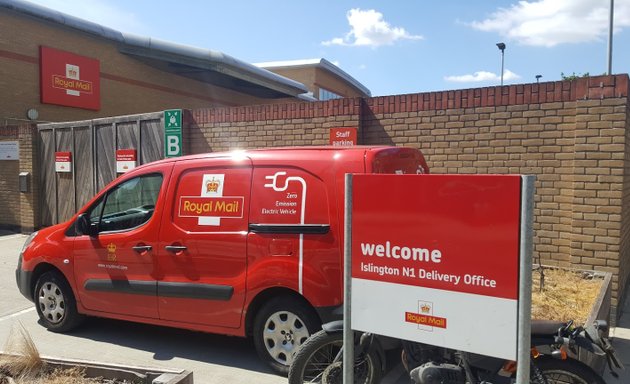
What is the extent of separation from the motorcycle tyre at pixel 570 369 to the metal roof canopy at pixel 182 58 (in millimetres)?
18124

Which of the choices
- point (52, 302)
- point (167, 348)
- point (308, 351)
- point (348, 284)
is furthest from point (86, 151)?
point (348, 284)

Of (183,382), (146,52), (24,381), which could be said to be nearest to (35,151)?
(146,52)

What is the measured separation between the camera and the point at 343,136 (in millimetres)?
7945

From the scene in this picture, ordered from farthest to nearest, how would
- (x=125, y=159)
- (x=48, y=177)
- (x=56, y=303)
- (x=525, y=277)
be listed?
1. (x=48, y=177)
2. (x=125, y=159)
3. (x=56, y=303)
4. (x=525, y=277)

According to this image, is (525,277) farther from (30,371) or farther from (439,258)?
(30,371)

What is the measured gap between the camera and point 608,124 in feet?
19.1

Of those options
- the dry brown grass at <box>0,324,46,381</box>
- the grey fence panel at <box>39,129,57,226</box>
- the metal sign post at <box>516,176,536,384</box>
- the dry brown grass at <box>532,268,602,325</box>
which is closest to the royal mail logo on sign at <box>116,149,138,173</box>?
the grey fence panel at <box>39,129,57,226</box>

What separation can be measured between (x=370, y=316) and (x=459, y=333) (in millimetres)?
495

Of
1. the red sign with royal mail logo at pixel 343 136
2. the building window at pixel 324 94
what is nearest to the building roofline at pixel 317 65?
the building window at pixel 324 94

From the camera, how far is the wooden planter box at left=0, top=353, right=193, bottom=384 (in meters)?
3.45

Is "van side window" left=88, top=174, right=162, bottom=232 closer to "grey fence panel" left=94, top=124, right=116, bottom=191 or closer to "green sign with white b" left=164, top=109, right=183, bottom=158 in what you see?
"green sign with white b" left=164, top=109, right=183, bottom=158

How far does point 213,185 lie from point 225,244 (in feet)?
1.83

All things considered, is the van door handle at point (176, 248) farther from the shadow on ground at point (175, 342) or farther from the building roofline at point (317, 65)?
the building roofline at point (317, 65)

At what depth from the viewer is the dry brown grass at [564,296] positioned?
475 cm
